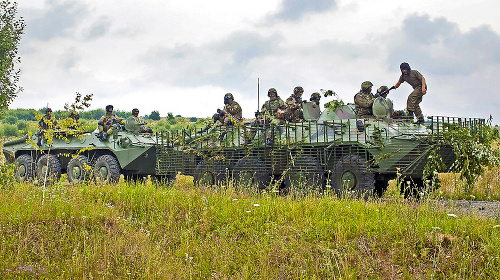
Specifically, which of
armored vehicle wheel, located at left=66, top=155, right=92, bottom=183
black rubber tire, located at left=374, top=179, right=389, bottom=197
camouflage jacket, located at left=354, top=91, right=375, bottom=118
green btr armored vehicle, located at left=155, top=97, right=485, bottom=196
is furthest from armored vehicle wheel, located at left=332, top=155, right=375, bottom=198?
armored vehicle wheel, located at left=66, top=155, right=92, bottom=183

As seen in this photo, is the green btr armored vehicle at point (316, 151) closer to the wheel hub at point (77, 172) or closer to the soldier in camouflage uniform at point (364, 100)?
the soldier in camouflage uniform at point (364, 100)

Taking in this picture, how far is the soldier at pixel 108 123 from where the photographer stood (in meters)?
15.6

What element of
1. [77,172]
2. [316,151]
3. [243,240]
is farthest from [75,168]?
[243,240]

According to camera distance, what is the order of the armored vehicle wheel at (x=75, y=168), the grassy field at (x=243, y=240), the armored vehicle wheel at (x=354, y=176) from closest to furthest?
1. the grassy field at (x=243, y=240)
2. the armored vehicle wheel at (x=354, y=176)
3. the armored vehicle wheel at (x=75, y=168)

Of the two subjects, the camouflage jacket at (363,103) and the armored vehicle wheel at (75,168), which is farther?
the armored vehicle wheel at (75,168)

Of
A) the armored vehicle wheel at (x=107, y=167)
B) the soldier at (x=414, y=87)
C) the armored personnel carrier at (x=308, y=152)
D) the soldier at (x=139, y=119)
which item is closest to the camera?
the armored personnel carrier at (x=308, y=152)

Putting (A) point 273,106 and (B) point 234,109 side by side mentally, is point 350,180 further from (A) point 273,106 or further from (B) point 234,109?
(B) point 234,109

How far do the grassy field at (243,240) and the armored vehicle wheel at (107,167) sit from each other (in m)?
6.62

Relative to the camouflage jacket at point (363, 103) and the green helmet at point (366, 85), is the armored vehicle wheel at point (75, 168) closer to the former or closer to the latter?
the camouflage jacket at point (363, 103)

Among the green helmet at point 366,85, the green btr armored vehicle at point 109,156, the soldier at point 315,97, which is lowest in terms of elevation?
the green btr armored vehicle at point 109,156

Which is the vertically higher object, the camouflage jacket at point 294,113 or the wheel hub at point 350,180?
the camouflage jacket at point 294,113

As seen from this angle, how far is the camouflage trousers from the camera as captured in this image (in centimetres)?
1168

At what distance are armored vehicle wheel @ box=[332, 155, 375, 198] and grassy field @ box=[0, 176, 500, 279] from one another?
2486 millimetres

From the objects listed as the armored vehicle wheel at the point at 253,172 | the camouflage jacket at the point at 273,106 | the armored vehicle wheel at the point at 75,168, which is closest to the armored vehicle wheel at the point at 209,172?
the armored vehicle wheel at the point at 253,172
